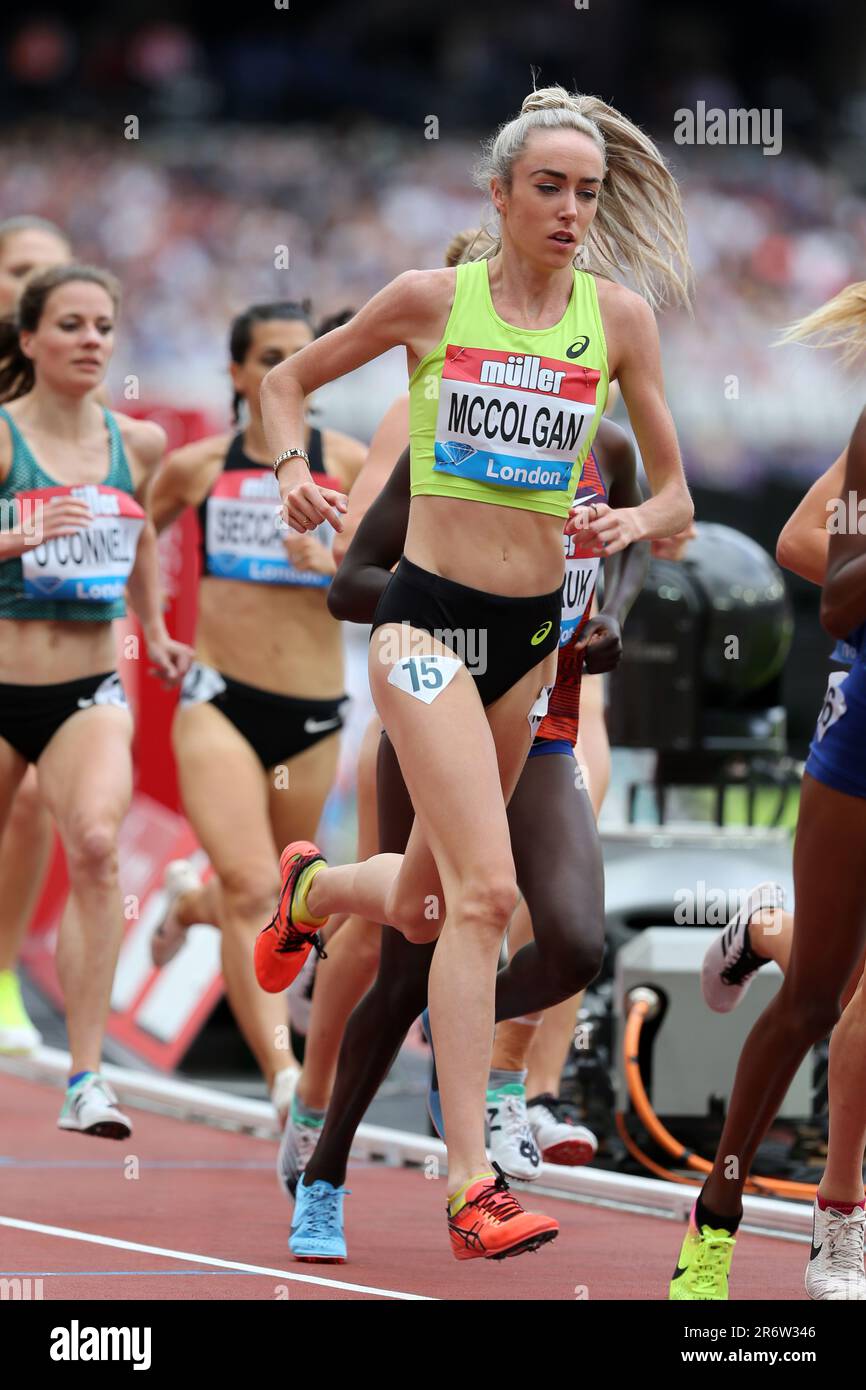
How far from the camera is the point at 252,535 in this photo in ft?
23.6

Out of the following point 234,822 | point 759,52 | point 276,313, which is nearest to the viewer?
point 234,822

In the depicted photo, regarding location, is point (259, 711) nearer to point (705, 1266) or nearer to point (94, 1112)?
point (94, 1112)

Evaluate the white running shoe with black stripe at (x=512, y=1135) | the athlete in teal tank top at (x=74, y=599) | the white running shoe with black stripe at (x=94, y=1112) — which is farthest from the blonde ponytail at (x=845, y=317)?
the white running shoe with black stripe at (x=94, y=1112)

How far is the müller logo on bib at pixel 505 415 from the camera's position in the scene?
14.2 feet

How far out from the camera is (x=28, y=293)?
6707 millimetres

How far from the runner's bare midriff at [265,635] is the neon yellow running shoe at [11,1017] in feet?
5.09

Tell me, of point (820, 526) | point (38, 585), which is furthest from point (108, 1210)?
point (820, 526)

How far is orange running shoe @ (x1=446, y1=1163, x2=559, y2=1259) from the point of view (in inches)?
152

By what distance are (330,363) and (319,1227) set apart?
2022mm

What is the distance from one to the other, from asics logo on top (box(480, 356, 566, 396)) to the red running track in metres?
1.87

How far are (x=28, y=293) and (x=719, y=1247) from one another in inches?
149

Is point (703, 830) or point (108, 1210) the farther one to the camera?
point (703, 830)

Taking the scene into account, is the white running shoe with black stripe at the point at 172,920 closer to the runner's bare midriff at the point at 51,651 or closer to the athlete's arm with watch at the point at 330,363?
the runner's bare midriff at the point at 51,651
